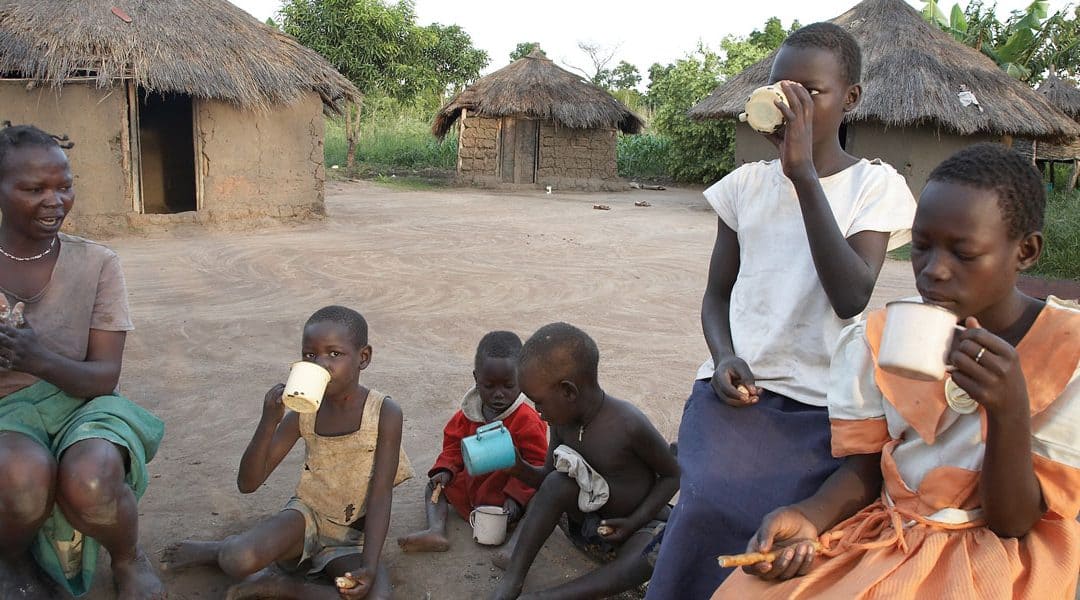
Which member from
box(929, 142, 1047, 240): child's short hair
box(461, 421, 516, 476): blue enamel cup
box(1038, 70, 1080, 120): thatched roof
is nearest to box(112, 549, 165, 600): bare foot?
box(461, 421, 516, 476): blue enamel cup

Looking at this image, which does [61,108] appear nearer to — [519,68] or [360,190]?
[360,190]

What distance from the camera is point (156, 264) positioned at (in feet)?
24.7

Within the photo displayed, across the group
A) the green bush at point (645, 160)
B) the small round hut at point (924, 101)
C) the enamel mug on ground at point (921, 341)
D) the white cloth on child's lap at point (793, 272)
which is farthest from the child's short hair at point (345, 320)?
the green bush at point (645, 160)

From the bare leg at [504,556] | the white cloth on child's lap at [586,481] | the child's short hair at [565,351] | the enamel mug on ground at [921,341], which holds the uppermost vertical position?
the enamel mug on ground at [921,341]

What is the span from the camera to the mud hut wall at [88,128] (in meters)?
8.87

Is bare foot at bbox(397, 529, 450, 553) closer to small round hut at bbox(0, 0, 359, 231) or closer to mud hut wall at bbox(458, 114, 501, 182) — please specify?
small round hut at bbox(0, 0, 359, 231)

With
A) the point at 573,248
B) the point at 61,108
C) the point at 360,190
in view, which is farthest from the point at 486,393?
the point at 360,190

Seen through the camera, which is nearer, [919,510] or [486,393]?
[919,510]

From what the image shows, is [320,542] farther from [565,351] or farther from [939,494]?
[939,494]

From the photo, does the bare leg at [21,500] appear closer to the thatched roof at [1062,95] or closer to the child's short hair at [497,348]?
the child's short hair at [497,348]

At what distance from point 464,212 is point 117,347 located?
1033 cm

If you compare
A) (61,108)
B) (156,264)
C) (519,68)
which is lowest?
(156,264)

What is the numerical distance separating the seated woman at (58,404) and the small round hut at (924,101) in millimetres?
11777

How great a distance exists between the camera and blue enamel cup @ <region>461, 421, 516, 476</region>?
2.55 metres
